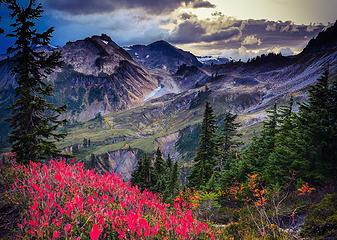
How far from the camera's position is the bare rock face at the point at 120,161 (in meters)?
179

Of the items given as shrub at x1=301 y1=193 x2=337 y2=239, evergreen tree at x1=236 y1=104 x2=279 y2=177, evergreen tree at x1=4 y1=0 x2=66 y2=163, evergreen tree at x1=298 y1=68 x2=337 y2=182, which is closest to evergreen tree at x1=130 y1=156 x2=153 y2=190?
evergreen tree at x1=236 y1=104 x2=279 y2=177

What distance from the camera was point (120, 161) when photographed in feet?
628

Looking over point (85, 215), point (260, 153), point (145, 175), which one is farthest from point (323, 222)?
point (145, 175)

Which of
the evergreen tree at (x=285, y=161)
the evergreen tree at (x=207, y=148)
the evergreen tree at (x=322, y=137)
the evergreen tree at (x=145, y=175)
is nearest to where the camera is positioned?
the evergreen tree at (x=322, y=137)

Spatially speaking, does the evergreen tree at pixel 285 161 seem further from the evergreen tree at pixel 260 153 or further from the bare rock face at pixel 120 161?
the bare rock face at pixel 120 161

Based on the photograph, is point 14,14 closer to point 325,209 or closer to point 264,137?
point 325,209

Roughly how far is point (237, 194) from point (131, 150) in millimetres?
189784

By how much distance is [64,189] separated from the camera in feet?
19.1

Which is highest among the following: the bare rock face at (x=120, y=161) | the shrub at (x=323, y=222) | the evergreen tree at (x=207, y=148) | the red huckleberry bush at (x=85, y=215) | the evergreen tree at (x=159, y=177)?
the red huckleberry bush at (x=85, y=215)

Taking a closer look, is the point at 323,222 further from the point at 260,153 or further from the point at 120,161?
the point at 120,161

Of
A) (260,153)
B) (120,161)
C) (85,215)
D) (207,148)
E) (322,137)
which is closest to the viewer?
(85,215)

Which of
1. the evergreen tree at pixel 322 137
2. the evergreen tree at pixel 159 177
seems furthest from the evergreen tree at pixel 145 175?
the evergreen tree at pixel 322 137

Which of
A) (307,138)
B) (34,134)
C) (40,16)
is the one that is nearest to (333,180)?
(307,138)

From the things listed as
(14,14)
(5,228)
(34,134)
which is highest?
(14,14)
